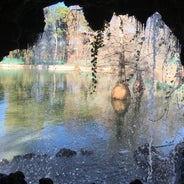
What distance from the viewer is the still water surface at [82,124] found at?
12133mm

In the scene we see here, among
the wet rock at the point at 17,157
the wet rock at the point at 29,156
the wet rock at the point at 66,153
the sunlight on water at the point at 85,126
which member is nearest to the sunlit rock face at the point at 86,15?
the sunlight on water at the point at 85,126

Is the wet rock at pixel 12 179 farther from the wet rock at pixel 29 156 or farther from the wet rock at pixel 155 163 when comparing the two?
the wet rock at pixel 29 156

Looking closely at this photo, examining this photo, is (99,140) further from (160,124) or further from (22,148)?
(160,124)

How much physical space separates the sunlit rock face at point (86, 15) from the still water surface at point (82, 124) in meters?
5.79

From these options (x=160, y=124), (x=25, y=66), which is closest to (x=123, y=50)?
(x=160, y=124)

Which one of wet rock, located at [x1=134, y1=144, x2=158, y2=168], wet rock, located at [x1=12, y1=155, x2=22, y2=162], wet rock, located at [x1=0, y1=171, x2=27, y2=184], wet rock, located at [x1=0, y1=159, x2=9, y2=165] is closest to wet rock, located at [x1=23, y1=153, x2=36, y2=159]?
wet rock, located at [x1=12, y1=155, x2=22, y2=162]

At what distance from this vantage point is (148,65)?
23.6 meters

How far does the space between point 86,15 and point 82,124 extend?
9.77 meters

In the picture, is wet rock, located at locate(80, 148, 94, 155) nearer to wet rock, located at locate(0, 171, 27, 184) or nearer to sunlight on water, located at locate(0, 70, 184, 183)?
sunlight on water, located at locate(0, 70, 184, 183)

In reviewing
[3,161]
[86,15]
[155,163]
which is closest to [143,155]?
[155,163]

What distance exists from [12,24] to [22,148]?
721 cm

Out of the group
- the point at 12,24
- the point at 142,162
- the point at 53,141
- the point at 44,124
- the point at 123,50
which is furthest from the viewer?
the point at 123,50

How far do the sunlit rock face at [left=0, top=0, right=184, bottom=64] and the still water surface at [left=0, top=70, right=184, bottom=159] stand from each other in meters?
5.79

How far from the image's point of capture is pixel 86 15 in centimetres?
609
